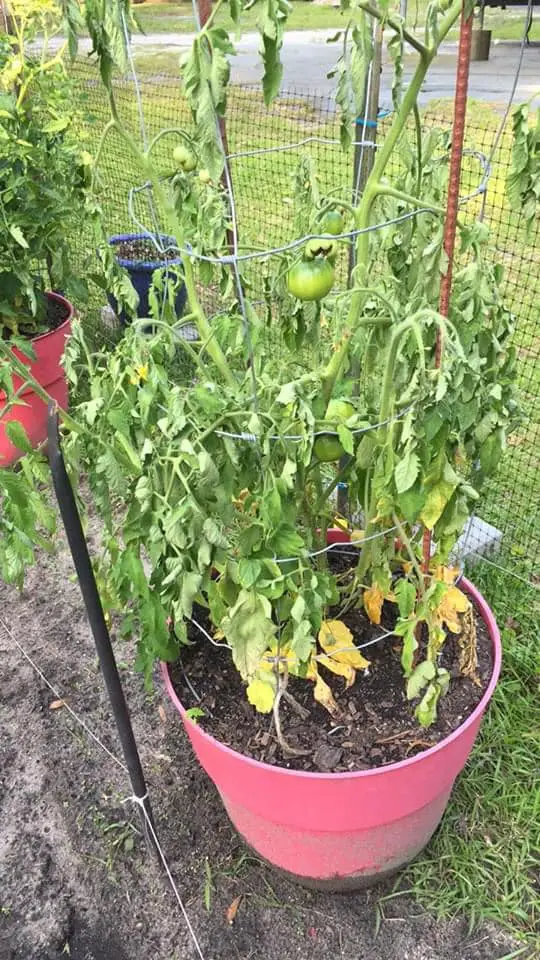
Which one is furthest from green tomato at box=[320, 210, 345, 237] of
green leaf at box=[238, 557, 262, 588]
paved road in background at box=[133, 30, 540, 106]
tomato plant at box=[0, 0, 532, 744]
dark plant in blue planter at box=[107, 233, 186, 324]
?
paved road in background at box=[133, 30, 540, 106]

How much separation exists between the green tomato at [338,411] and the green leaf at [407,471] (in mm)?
157

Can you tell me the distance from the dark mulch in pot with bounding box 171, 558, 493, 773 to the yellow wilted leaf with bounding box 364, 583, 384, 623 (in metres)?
0.06

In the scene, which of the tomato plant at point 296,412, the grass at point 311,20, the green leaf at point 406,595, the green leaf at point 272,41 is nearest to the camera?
the green leaf at point 272,41

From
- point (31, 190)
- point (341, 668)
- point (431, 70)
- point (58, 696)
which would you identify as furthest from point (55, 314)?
point (431, 70)

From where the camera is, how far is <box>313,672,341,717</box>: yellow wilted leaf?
1505 mm

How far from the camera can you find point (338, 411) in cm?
126

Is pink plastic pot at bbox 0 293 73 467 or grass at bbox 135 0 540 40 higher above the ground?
grass at bbox 135 0 540 40

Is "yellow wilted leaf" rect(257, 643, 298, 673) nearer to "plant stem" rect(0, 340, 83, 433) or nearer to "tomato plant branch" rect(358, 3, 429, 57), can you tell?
"plant stem" rect(0, 340, 83, 433)

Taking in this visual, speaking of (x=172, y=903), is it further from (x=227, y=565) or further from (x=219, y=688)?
(x=227, y=565)

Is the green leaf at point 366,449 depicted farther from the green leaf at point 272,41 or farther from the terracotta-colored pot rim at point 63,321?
the terracotta-colored pot rim at point 63,321

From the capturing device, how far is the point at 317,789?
1349 millimetres

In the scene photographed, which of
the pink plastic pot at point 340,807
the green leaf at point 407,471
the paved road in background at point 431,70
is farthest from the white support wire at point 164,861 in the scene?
the paved road in background at point 431,70

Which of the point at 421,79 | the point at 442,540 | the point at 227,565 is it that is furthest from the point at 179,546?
the point at 421,79

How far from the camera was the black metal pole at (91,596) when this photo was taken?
3.92ft
